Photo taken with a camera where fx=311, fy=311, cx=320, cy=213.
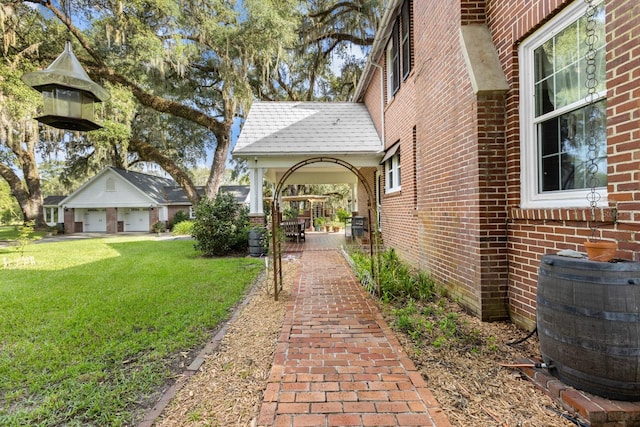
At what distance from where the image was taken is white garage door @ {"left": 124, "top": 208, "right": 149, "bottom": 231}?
25.4m

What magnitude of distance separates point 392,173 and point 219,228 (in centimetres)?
540

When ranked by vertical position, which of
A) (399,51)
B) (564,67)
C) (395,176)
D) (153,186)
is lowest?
(395,176)

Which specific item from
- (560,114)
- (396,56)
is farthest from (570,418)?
(396,56)

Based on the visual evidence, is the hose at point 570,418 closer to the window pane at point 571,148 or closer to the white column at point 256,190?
the window pane at point 571,148

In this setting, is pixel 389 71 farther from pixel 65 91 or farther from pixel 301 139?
pixel 65 91

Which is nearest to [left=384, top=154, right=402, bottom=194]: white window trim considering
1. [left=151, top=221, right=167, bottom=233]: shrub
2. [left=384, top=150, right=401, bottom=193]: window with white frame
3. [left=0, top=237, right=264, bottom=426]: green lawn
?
[left=384, top=150, right=401, bottom=193]: window with white frame

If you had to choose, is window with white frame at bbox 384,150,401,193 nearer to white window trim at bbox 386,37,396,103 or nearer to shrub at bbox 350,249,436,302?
white window trim at bbox 386,37,396,103

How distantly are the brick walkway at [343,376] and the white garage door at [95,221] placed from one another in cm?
2722

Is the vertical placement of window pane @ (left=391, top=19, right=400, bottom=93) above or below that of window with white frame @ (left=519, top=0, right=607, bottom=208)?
above

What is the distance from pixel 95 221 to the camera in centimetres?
2555

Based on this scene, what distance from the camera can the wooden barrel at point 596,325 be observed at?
1919mm

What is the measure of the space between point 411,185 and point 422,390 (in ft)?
16.5

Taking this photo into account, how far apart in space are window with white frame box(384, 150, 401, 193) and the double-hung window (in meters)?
1.75

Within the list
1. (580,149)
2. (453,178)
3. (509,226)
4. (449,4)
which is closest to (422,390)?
(509,226)
